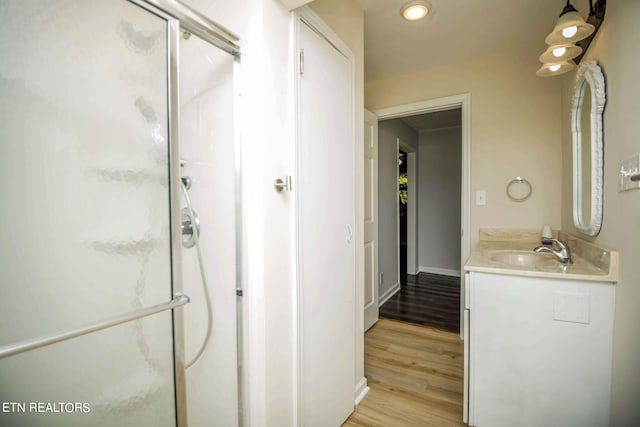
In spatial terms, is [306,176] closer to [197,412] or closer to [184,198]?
[184,198]

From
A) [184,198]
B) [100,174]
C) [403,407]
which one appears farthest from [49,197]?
[403,407]

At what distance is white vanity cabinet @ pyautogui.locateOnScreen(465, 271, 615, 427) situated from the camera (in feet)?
4.08

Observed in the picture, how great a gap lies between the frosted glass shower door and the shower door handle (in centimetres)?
3

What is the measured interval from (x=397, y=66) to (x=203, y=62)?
1.99 meters

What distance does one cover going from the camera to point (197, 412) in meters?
1.16

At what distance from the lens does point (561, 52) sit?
1.49 metres

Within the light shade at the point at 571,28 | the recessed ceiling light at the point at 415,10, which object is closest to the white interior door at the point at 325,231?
the recessed ceiling light at the point at 415,10

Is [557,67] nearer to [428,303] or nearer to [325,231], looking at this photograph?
[325,231]

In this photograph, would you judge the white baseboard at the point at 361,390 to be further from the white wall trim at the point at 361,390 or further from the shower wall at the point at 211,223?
the shower wall at the point at 211,223

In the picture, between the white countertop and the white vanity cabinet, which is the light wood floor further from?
the white countertop

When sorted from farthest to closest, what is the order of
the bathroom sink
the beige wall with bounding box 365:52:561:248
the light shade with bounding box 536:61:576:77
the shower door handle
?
the beige wall with bounding box 365:52:561:248 < the bathroom sink < the light shade with bounding box 536:61:576:77 < the shower door handle

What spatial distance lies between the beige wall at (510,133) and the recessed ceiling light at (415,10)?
908mm

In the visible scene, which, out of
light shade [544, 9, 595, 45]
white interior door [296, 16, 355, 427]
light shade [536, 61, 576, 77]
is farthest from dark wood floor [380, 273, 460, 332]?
light shade [544, 9, 595, 45]

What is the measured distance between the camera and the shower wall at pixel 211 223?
1133 mm
